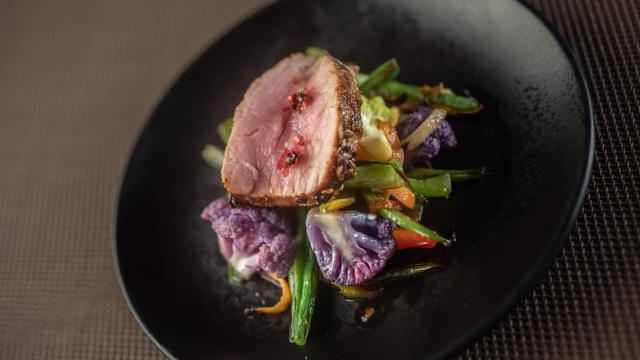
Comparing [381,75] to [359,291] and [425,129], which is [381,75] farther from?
[359,291]

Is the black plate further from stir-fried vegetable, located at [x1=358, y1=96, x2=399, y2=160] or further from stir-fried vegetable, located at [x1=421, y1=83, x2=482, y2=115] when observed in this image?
stir-fried vegetable, located at [x1=358, y1=96, x2=399, y2=160]

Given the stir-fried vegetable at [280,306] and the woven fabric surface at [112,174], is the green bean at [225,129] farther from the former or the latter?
the stir-fried vegetable at [280,306]

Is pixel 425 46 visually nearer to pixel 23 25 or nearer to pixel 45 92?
pixel 45 92

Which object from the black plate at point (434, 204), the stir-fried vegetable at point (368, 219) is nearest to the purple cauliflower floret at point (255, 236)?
the stir-fried vegetable at point (368, 219)

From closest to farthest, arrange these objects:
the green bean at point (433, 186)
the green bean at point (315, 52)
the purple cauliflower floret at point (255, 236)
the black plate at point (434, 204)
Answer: the black plate at point (434, 204)
the green bean at point (433, 186)
the purple cauliflower floret at point (255, 236)
the green bean at point (315, 52)

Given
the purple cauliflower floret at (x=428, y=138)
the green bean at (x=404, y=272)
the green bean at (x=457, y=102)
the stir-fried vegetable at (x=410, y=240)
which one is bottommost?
the green bean at (x=404, y=272)

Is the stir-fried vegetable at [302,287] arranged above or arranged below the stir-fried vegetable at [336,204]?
below

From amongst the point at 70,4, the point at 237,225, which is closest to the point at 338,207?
the point at 237,225
